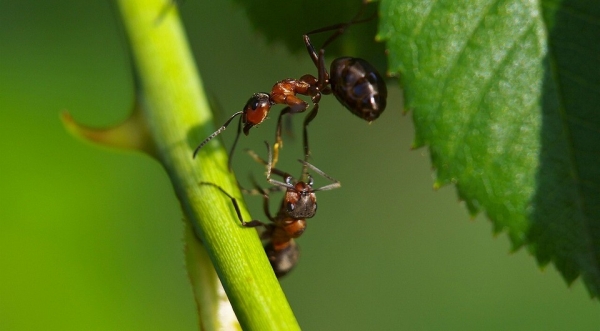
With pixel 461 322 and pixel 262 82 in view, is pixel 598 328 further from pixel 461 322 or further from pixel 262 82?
pixel 262 82

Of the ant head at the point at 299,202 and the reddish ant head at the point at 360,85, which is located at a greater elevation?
the reddish ant head at the point at 360,85

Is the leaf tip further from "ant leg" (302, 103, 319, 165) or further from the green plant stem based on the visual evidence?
"ant leg" (302, 103, 319, 165)

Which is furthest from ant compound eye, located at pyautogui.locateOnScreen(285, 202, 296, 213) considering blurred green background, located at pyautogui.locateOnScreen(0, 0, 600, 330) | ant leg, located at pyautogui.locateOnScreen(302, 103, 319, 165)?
blurred green background, located at pyautogui.locateOnScreen(0, 0, 600, 330)

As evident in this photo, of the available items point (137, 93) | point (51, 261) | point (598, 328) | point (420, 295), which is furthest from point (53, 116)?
point (598, 328)

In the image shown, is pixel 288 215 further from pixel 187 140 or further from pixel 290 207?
pixel 187 140

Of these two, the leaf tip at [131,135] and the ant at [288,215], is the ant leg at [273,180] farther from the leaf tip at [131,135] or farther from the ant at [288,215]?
the leaf tip at [131,135]

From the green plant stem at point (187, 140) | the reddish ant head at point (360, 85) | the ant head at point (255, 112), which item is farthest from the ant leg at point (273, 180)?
the green plant stem at point (187, 140)
